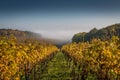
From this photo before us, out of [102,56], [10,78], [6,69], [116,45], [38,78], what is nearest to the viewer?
[6,69]

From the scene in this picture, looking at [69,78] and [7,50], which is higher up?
[7,50]

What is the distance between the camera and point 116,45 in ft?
144

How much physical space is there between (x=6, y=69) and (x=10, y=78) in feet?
11.5

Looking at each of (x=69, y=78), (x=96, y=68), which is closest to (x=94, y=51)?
(x=96, y=68)

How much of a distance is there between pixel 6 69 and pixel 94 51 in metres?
22.0

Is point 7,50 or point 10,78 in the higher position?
point 7,50

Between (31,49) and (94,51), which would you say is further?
(31,49)

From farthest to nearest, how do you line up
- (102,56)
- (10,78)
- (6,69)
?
(102,56)
(10,78)
(6,69)

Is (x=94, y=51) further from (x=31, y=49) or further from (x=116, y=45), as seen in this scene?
(x=31, y=49)

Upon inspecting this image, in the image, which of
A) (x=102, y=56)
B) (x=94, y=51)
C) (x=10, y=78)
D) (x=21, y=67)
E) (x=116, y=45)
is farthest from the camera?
(x=21, y=67)

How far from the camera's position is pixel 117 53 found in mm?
44125

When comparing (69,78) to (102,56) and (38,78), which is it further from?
(102,56)

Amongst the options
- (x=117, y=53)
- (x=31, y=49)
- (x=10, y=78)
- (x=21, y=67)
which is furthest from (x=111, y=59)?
(x=31, y=49)

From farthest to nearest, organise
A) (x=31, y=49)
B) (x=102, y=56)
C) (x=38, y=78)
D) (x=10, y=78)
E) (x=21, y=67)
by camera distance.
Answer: (x=31, y=49) < (x=38, y=78) < (x=21, y=67) < (x=102, y=56) < (x=10, y=78)
